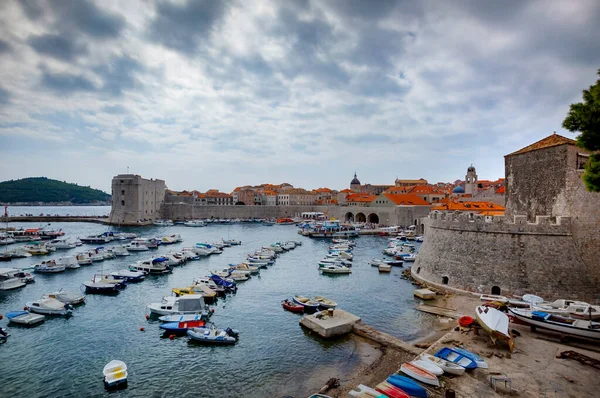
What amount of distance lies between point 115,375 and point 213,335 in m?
4.38

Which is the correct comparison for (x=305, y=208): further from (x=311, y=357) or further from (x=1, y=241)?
(x=311, y=357)

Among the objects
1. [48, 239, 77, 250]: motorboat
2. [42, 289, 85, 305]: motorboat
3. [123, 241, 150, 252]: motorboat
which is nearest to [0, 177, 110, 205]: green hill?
[48, 239, 77, 250]: motorboat

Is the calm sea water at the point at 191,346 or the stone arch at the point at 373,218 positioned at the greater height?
the stone arch at the point at 373,218

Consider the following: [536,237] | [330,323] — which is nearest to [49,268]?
[330,323]

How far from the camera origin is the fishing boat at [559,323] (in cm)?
1258

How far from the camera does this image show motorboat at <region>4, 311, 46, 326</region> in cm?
1750

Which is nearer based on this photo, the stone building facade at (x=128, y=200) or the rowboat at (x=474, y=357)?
the rowboat at (x=474, y=357)

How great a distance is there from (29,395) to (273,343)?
8729mm

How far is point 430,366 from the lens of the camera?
10586 mm

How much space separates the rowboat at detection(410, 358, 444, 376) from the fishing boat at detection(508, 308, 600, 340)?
6073mm

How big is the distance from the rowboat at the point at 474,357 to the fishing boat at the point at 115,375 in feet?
37.7

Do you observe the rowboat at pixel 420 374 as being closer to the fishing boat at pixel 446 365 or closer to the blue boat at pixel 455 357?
the fishing boat at pixel 446 365

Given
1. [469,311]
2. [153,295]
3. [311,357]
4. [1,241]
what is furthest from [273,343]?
[1,241]

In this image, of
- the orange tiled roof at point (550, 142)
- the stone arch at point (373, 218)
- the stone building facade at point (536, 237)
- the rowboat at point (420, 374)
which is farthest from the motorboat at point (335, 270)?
the stone arch at point (373, 218)
